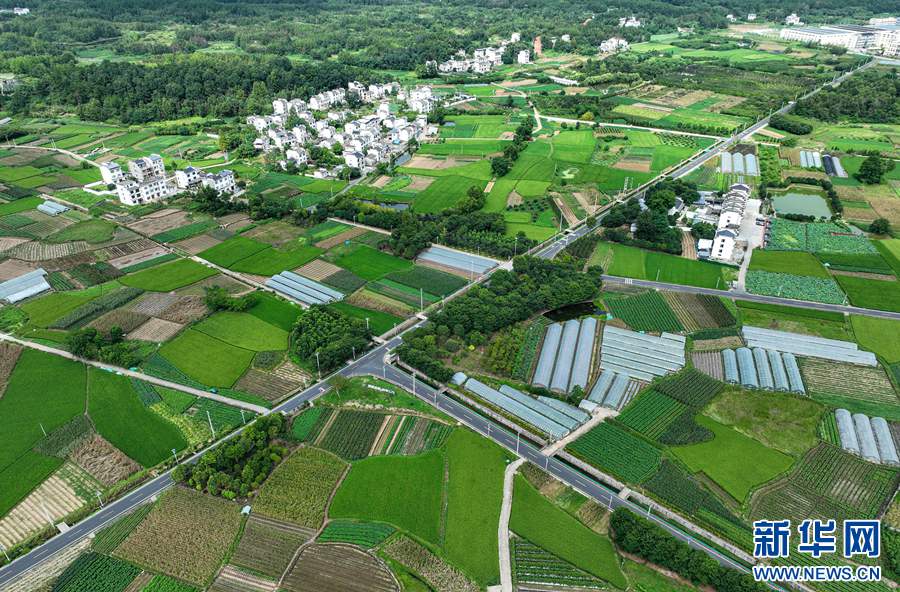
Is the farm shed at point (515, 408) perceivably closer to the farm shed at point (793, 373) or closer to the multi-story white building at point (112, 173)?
the farm shed at point (793, 373)

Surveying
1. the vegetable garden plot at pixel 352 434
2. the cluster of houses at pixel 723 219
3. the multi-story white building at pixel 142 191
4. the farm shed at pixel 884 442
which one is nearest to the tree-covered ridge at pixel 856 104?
the cluster of houses at pixel 723 219

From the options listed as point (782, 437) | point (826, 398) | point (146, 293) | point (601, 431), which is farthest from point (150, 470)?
point (826, 398)

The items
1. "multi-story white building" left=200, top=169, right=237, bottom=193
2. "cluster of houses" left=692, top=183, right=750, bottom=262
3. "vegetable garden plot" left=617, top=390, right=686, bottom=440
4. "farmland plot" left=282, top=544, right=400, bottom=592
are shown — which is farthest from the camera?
"multi-story white building" left=200, top=169, right=237, bottom=193

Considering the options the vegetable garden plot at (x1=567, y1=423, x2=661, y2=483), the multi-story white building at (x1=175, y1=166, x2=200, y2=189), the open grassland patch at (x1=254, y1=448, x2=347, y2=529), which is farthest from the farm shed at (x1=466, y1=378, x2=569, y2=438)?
the multi-story white building at (x1=175, y1=166, x2=200, y2=189)

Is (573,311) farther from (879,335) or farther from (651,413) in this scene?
(879,335)

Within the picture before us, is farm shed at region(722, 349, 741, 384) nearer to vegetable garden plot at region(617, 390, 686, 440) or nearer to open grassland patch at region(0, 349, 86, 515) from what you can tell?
vegetable garden plot at region(617, 390, 686, 440)

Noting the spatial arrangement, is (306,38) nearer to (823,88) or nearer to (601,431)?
(823,88)
